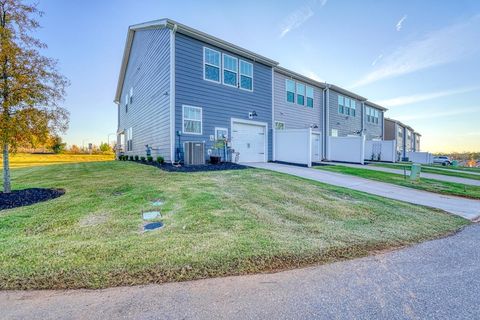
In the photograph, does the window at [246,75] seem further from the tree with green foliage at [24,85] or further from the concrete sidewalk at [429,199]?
the tree with green foliage at [24,85]

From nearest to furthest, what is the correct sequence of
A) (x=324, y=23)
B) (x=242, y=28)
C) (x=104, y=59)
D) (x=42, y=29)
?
(x=42, y=29)
(x=324, y=23)
(x=242, y=28)
(x=104, y=59)

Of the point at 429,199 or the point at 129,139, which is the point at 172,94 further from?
the point at 429,199

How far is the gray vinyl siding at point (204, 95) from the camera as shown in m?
10.6

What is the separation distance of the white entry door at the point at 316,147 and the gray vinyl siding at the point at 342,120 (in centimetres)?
175

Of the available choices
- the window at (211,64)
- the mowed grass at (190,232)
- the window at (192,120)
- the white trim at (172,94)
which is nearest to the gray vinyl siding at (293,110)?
the window at (211,64)

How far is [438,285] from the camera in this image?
2.63 metres

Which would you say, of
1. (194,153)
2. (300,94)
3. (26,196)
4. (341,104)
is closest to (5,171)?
(26,196)

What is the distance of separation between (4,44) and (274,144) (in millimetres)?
11815

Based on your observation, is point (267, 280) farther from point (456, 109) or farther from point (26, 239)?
point (456, 109)

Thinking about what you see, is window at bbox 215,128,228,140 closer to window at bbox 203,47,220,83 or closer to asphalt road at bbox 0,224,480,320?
window at bbox 203,47,220,83

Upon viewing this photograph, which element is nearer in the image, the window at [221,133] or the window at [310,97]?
the window at [221,133]

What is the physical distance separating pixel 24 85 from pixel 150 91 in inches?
287

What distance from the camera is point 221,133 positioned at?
39.3 ft

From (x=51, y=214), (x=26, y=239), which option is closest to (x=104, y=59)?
(x=51, y=214)
